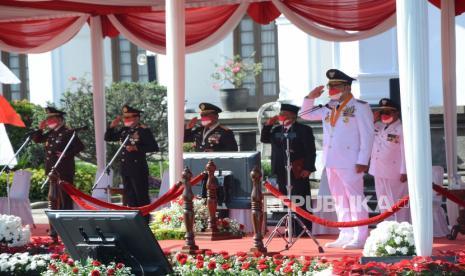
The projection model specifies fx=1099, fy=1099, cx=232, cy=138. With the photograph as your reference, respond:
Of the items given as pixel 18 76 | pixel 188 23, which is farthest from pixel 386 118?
pixel 18 76

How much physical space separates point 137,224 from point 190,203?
5.19 ft

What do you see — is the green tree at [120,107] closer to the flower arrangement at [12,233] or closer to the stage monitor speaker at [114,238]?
the flower arrangement at [12,233]

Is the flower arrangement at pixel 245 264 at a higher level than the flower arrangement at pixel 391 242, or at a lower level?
lower

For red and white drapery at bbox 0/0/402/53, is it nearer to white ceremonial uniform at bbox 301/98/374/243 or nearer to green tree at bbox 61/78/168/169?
white ceremonial uniform at bbox 301/98/374/243

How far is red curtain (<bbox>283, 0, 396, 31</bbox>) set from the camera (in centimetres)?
1529

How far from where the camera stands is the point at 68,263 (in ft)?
34.7

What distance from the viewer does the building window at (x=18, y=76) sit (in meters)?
28.3

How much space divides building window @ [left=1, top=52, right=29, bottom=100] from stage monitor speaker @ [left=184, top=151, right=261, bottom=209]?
1520 cm

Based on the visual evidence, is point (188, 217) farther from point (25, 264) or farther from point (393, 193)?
point (393, 193)

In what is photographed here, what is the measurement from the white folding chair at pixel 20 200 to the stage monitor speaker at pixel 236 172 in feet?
12.3

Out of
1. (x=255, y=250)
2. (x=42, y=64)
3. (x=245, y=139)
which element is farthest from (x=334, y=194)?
(x=42, y=64)

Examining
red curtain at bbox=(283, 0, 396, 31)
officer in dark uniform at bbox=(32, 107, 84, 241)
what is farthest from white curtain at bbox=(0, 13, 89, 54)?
red curtain at bbox=(283, 0, 396, 31)

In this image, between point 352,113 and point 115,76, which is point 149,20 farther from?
point 115,76

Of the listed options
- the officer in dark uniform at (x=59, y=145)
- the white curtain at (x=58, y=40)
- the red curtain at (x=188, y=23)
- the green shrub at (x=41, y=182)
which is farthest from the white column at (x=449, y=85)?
the green shrub at (x=41, y=182)
